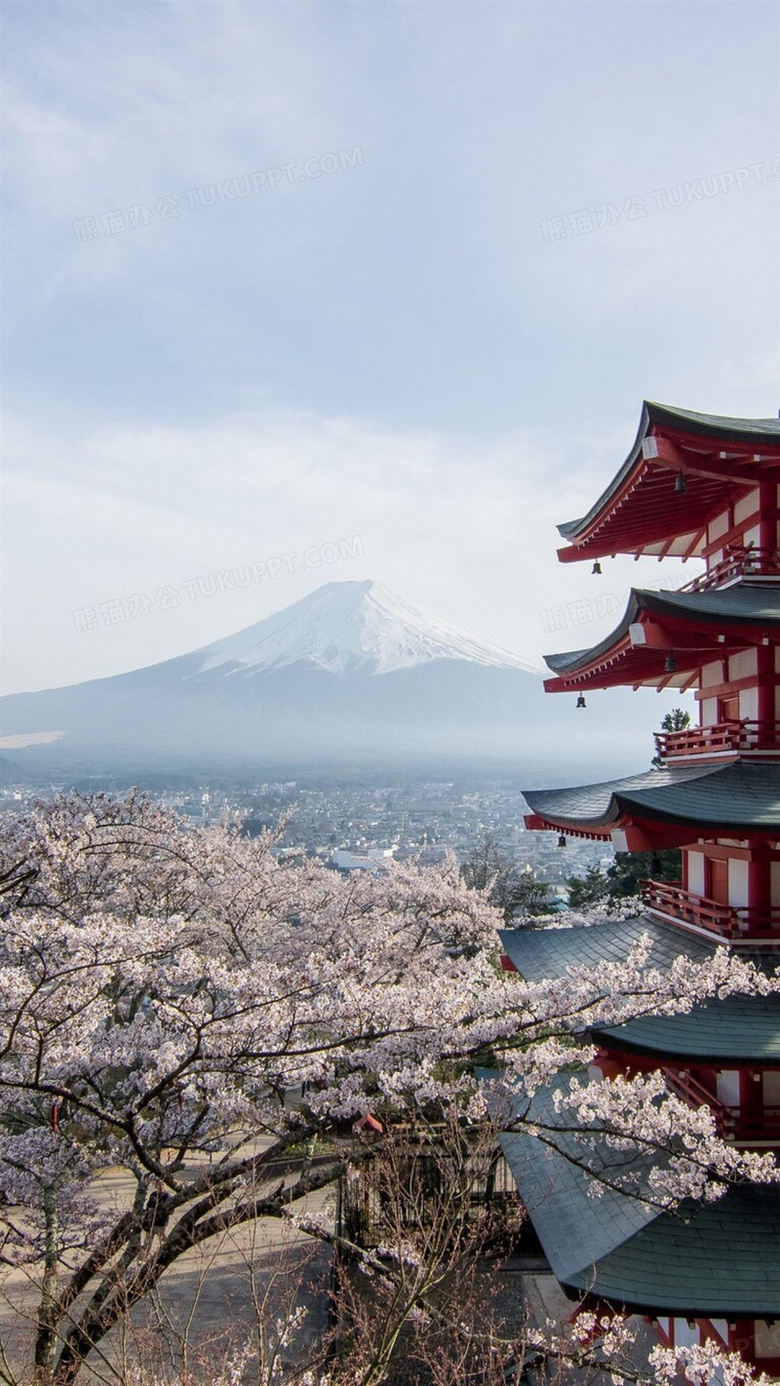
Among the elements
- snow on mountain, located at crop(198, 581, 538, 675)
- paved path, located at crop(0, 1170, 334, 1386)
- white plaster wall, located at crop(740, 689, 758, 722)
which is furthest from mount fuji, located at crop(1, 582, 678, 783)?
white plaster wall, located at crop(740, 689, 758, 722)

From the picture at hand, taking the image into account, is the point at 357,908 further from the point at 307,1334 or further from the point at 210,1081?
the point at 210,1081

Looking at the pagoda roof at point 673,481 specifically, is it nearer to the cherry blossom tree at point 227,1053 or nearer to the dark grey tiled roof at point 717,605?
the dark grey tiled roof at point 717,605

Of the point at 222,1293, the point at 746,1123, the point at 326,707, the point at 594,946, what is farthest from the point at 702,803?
the point at 326,707

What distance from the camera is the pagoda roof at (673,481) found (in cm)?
606

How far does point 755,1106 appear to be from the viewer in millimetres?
6039

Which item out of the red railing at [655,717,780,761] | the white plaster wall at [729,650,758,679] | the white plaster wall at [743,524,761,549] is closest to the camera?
the red railing at [655,717,780,761]

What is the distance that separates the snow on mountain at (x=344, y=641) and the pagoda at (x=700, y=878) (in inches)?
3804

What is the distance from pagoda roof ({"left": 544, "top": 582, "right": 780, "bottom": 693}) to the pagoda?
2 cm

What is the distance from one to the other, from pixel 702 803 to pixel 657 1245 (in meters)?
2.86

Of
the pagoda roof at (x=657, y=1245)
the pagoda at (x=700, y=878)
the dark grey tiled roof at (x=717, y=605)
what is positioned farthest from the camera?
the dark grey tiled roof at (x=717, y=605)

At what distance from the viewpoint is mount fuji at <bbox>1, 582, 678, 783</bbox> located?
89125 millimetres

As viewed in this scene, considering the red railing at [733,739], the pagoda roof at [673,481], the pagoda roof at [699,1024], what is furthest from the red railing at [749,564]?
the pagoda roof at [699,1024]

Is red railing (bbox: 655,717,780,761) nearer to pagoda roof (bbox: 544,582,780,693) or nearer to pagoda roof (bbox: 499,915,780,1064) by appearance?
pagoda roof (bbox: 544,582,780,693)

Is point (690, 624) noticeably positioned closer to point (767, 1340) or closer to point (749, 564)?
point (749, 564)
